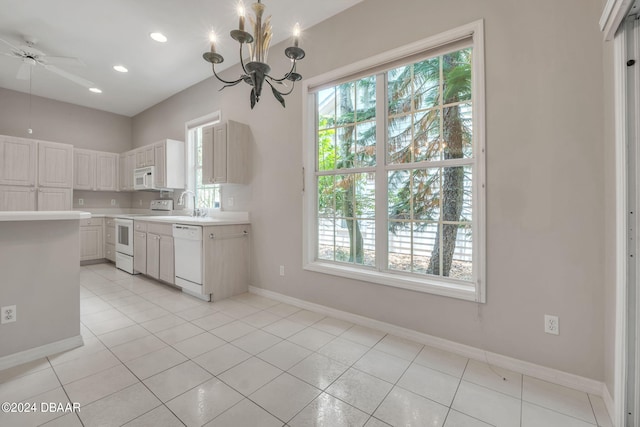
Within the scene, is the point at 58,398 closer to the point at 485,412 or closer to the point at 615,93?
the point at 485,412

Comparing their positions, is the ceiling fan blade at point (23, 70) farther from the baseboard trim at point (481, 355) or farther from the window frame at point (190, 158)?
the baseboard trim at point (481, 355)

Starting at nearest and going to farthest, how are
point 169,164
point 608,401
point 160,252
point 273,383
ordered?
point 608,401 < point 273,383 < point 160,252 < point 169,164

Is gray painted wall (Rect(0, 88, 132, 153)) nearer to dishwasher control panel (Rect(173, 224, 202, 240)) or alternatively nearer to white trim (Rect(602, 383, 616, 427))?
dishwasher control panel (Rect(173, 224, 202, 240))

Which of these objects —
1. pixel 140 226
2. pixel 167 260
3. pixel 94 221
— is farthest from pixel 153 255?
pixel 94 221

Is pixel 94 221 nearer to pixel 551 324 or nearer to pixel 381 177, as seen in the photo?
pixel 381 177

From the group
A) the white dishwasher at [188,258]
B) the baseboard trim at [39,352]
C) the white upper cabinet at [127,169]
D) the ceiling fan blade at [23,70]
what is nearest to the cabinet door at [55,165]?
the white upper cabinet at [127,169]

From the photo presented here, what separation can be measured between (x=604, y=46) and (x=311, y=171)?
229 cm

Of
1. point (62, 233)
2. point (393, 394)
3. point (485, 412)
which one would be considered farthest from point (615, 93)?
point (62, 233)

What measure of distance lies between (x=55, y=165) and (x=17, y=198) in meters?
0.73

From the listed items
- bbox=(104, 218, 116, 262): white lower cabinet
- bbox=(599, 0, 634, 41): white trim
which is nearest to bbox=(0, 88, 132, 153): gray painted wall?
bbox=(104, 218, 116, 262): white lower cabinet

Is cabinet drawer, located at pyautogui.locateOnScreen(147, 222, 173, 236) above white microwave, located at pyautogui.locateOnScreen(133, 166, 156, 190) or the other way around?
the other way around

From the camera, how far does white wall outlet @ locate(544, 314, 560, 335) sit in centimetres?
171

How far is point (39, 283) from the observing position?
6.50 ft

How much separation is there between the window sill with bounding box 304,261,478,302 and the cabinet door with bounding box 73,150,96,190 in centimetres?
505
